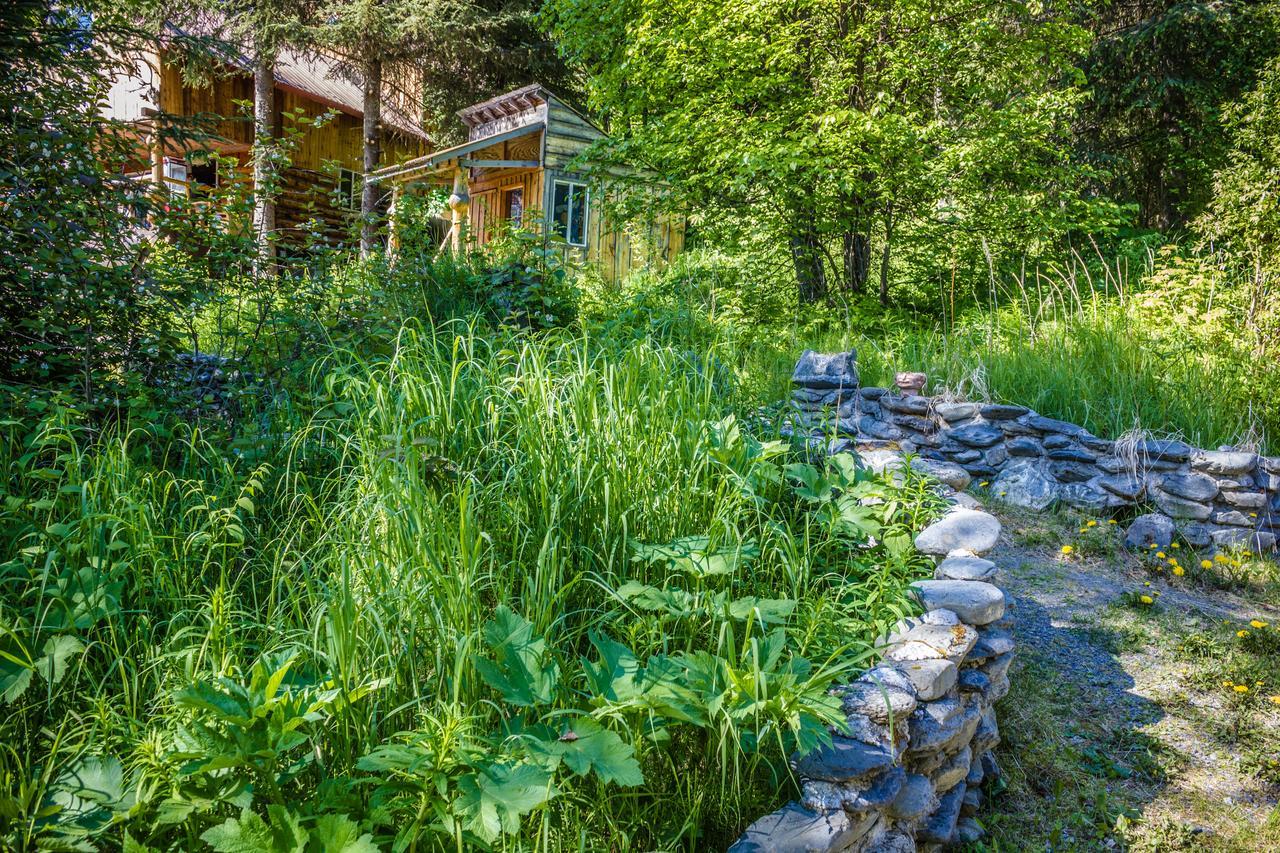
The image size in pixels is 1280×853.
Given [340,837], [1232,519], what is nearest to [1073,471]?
[1232,519]

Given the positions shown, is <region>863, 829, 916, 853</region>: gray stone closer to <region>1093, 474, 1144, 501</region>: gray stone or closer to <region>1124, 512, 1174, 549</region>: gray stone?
<region>1124, 512, 1174, 549</region>: gray stone

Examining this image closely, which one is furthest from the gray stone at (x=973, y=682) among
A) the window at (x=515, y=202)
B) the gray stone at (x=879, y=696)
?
the window at (x=515, y=202)

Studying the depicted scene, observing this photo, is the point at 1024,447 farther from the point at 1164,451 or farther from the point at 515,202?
the point at 515,202

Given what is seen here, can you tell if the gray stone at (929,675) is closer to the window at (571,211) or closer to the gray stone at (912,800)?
the gray stone at (912,800)

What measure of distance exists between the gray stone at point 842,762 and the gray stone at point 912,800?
0.23 meters

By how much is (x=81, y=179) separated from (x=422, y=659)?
2.60m

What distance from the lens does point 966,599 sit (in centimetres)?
250

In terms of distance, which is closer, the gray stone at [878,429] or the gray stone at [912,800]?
the gray stone at [912,800]

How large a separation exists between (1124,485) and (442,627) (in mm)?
4439

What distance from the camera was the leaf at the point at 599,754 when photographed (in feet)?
4.57

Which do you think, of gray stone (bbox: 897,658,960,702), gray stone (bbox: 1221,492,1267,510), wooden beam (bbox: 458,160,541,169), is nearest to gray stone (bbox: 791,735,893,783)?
gray stone (bbox: 897,658,960,702)

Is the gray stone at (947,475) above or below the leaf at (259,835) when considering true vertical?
above

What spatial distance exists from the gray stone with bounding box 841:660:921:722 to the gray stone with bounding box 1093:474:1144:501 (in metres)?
3.38

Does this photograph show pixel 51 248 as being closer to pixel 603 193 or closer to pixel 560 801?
pixel 560 801
